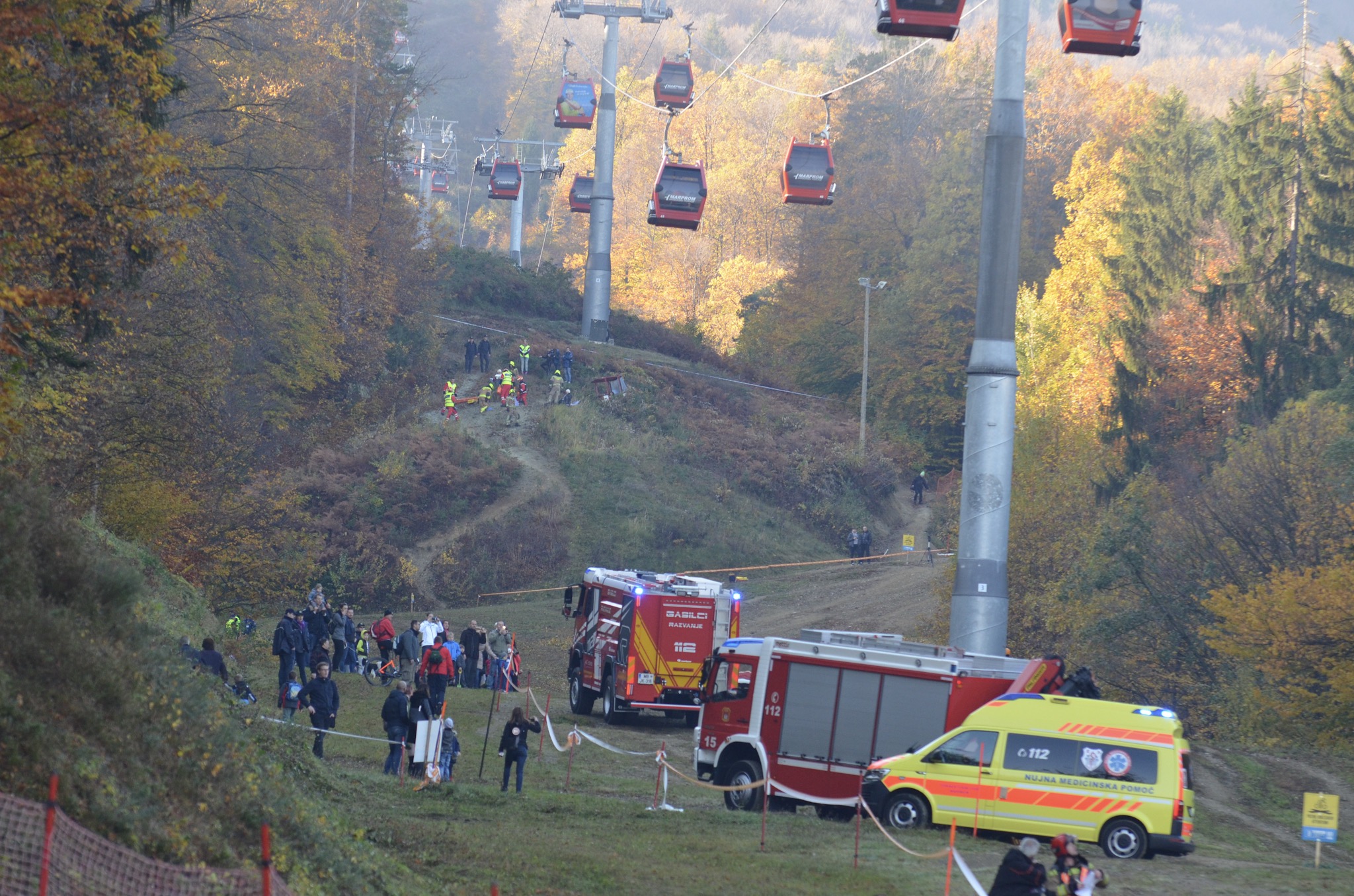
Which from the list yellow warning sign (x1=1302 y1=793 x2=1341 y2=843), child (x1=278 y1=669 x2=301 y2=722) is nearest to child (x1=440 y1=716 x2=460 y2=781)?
child (x1=278 y1=669 x2=301 y2=722)

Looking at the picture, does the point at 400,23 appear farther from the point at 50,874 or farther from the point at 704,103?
the point at 50,874

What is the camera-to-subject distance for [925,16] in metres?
19.4

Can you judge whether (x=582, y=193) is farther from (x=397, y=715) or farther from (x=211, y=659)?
(x=397, y=715)

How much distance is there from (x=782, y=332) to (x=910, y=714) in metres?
57.9

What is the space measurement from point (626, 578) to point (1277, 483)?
17.3m

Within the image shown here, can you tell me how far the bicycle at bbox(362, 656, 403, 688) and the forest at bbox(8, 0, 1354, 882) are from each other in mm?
6611

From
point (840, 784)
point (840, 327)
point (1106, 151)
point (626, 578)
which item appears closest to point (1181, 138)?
point (1106, 151)

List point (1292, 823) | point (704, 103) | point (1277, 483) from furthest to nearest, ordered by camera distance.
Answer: point (704, 103) → point (1277, 483) → point (1292, 823)

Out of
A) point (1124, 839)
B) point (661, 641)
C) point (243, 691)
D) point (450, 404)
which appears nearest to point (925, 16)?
point (1124, 839)

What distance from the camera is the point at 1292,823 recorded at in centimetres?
2056

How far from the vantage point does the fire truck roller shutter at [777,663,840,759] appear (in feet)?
61.1

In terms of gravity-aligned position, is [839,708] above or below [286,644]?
above

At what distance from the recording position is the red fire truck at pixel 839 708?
59.4 ft

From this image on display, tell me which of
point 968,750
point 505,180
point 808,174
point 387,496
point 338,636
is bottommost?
point 338,636
